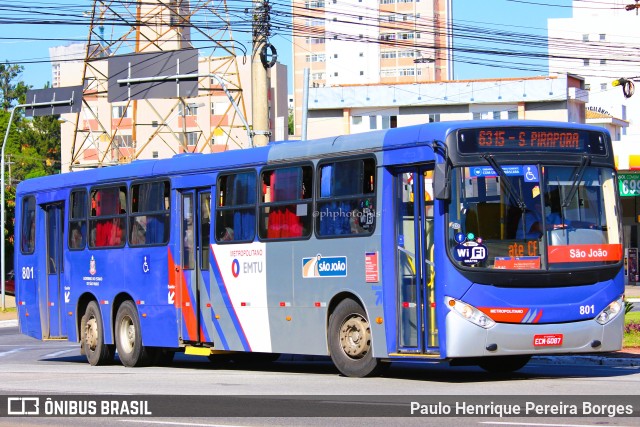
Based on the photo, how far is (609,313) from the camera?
15.4 metres

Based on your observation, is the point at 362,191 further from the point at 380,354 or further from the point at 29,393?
the point at 29,393

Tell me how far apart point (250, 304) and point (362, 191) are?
10.5 ft

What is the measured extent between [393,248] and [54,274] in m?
10.1

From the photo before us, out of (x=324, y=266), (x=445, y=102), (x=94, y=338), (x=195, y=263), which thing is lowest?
(x=94, y=338)

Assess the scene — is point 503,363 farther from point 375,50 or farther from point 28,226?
point 375,50

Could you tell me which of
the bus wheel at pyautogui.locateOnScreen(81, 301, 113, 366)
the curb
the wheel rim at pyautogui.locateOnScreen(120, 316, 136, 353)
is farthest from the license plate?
the bus wheel at pyautogui.locateOnScreen(81, 301, 113, 366)

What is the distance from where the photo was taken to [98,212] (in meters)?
22.3

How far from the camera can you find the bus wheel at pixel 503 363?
1681cm

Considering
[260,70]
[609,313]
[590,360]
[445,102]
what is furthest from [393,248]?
[445,102]

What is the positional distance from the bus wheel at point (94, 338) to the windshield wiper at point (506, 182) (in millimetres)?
9679

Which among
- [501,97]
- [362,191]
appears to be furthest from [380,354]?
[501,97]

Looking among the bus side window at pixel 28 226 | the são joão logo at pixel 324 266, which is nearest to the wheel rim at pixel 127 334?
the bus side window at pixel 28 226

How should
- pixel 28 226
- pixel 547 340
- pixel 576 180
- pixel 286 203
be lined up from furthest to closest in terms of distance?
pixel 28 226
pixel 286 203
pixel 576 180
pixel 547 340

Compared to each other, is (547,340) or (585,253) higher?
(585,253)
